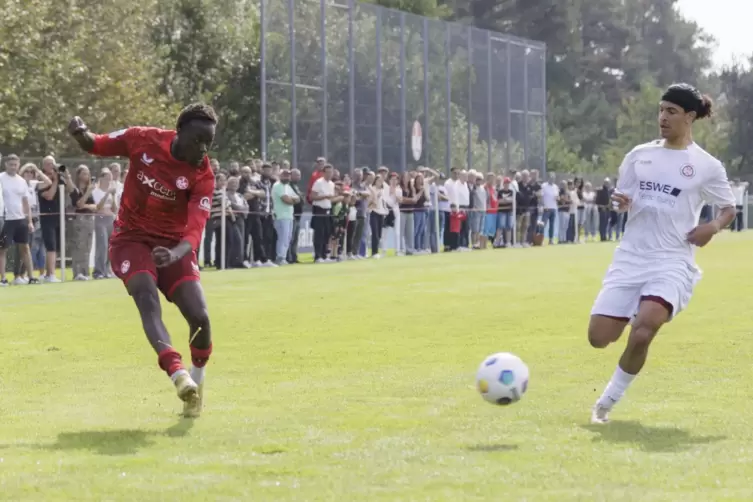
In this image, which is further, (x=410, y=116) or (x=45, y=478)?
(x=410, y=116)

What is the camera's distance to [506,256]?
3403 cm

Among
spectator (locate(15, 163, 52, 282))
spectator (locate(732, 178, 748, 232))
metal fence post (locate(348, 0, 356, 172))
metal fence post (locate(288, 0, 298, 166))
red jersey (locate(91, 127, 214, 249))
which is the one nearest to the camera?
red jersey (locate(91, 127, 214, 249))

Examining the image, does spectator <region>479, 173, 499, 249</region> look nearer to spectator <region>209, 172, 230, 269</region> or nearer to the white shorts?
spectator <region>209, 172, 230, 269</region>

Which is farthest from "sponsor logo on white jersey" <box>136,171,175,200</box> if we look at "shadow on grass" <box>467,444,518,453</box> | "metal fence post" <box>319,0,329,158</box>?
"metal fence post" <box>319,0,329,158</box>

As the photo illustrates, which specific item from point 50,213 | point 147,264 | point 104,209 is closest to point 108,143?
point 147,264

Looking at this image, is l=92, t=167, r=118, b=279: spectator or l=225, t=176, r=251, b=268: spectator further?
l=225, t=176, r=251, b=268: spectator

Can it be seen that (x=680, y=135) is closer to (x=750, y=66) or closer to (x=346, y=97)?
(x=346, y=97)

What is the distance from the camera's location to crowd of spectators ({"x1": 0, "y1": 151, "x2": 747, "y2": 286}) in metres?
23.7

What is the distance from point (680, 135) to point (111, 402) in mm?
4253

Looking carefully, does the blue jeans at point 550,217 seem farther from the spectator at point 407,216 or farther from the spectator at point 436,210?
the spectator at point 407,216

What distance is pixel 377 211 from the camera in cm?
3284

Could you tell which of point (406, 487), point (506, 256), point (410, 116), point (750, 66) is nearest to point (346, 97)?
point (410, 116)

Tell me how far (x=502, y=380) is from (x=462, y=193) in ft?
89.7

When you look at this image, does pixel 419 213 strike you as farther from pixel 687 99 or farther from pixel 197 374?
pixel 687 99
